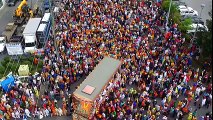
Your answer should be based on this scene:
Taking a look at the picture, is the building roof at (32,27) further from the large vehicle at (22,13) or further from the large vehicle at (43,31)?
the large vehicle at (22,13)

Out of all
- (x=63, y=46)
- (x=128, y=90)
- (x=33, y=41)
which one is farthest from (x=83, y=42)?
(x=128, y=90)

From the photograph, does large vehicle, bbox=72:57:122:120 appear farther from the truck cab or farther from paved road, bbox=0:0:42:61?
paved road, bbox=0:0:42:61

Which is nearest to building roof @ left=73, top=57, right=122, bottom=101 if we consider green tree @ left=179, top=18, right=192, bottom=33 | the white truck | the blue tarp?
the blue tarp

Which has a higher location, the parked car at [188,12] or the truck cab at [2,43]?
the parked car at [188,12]

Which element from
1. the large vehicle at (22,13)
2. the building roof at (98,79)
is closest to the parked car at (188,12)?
the building roof at (98,79)

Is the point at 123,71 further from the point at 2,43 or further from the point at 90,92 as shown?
the point at 2,43

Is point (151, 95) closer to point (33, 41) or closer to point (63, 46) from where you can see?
point (63, 46)
